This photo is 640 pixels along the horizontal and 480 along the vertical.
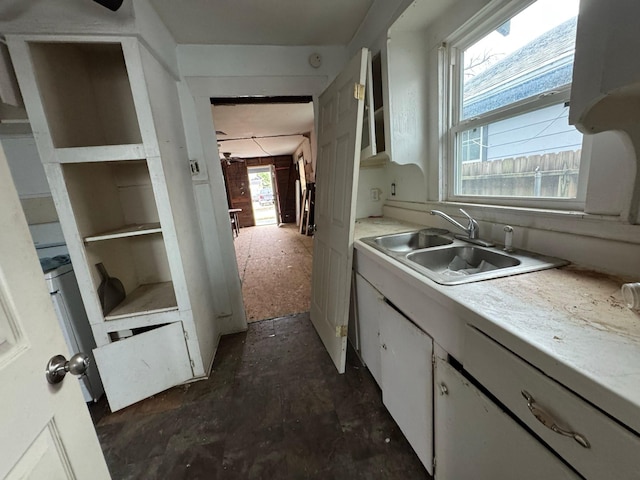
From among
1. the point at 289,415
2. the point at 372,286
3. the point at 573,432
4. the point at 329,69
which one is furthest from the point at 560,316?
the point at 329,69

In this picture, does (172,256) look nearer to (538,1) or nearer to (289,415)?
(289,415)

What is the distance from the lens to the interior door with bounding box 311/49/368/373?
58.6 inches

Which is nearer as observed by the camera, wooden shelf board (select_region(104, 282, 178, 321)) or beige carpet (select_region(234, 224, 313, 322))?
wooden shelf board (select_region(104, 282, 178, 321))

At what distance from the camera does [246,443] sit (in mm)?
1347

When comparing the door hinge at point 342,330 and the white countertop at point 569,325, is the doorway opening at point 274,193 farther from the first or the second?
the white countertop at point 569,325

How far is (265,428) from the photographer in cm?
142

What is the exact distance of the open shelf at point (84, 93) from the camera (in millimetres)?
1355

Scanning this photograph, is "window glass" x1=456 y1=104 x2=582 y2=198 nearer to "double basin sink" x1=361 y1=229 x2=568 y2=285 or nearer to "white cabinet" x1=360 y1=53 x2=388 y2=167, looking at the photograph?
"double basin sink" x1=361 y1=229 x2=568 y2=285

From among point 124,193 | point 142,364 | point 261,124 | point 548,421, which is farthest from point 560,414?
point 261,124

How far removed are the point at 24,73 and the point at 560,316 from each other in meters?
2.32

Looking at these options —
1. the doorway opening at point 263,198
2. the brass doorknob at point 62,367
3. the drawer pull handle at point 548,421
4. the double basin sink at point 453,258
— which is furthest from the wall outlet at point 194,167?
the doorway opening at point 263,198

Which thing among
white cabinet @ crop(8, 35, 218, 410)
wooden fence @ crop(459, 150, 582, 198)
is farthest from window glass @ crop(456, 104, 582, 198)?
white cabinet @ crop(8, 35, 218, 410)

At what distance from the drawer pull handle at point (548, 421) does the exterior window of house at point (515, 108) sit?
850 millimetres

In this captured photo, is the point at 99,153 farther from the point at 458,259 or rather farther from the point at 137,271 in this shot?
the point at 458,259
